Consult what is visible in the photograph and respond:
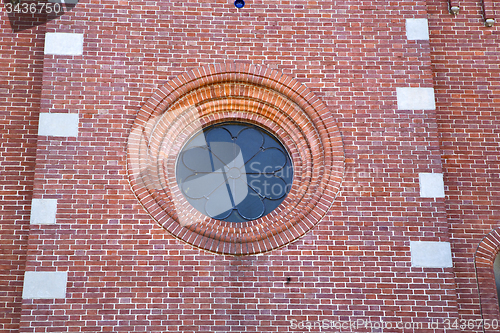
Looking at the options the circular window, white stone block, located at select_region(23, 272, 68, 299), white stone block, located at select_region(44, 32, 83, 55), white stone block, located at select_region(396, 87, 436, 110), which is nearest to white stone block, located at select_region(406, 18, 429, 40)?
white stone block, located at select_region(396, 87, 436, 110)

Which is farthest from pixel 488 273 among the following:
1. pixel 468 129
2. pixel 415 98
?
pixel 415 98

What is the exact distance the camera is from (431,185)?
282 inches

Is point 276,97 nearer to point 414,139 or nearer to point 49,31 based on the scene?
point 414,139

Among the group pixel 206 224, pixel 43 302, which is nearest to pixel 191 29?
pixel 206 224

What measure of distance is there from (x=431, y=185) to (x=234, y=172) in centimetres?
261

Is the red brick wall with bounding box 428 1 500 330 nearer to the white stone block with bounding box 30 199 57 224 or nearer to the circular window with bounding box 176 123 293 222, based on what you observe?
the circular window with bounding box 176 123 293 222

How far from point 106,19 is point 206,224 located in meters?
3.26

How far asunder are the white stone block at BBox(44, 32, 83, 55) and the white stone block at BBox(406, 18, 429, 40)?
462 centimetres

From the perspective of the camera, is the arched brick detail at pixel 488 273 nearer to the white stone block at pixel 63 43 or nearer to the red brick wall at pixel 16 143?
the red brick wall at pixel 16 143

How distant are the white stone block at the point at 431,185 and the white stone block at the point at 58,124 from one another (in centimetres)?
457

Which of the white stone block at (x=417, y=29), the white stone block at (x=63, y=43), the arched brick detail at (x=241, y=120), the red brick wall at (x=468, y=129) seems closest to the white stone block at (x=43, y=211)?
the arched brick detail at (x=241, y=120)

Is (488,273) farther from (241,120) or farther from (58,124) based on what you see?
(58,124)

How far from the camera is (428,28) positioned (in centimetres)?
824

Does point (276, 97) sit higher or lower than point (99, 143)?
higher
